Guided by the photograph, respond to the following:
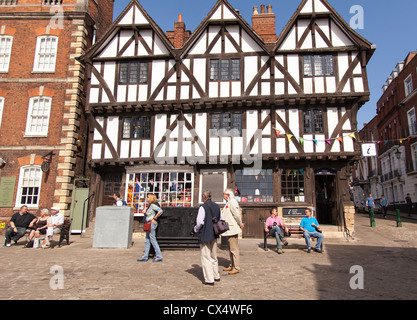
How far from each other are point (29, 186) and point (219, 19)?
13.5 metres

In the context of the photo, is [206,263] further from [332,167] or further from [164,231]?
[332,167]

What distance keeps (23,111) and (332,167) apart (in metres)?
16.8

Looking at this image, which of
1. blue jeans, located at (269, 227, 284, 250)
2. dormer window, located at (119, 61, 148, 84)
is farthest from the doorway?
dormer window, located at (119, 61, 148, 84)


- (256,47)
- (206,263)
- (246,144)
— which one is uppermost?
(256,47)

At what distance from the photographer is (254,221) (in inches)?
563

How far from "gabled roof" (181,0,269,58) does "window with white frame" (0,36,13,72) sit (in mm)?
10371

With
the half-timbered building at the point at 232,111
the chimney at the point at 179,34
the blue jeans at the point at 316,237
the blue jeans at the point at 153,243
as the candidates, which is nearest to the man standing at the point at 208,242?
the blue jeans at the point at 153,243

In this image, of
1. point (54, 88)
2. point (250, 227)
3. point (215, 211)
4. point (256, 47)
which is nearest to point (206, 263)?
point (215, 211)

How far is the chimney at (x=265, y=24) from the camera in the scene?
16.5m

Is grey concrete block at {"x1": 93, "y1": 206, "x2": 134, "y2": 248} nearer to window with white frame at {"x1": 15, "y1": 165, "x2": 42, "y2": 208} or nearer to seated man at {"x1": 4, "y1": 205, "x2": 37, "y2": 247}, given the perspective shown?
seated man at {"x1": 4, "y1": 205, "x2": 37, "y2": 247}

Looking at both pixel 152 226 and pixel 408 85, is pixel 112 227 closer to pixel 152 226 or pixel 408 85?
pixel 152 226

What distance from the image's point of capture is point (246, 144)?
14516mm

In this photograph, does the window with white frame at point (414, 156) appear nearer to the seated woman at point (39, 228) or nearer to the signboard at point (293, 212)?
the signboard at point (293, 212)

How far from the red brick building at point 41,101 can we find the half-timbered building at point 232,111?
1.47 m
